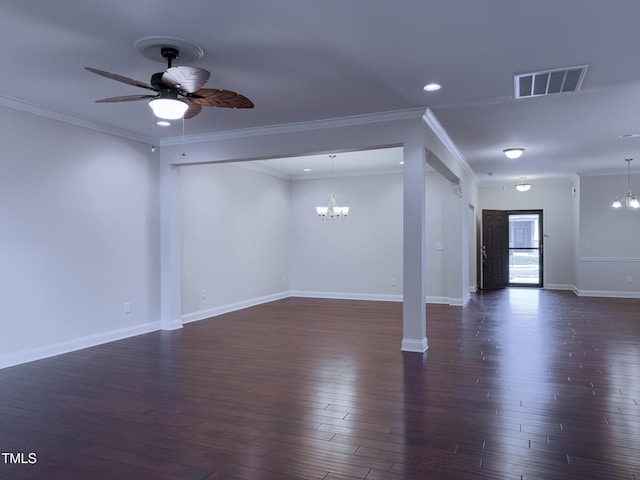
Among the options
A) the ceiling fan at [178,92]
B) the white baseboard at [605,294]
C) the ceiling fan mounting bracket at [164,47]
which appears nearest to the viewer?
the ceiling fan at [178,92]

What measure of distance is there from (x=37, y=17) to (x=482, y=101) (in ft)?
12.8

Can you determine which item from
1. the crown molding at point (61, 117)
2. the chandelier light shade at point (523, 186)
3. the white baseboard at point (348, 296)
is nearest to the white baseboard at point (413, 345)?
the white baseboard at point (348, 296)

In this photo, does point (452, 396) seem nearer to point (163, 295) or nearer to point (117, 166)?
point (163, 295)

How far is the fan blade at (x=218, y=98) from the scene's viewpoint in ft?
10.8

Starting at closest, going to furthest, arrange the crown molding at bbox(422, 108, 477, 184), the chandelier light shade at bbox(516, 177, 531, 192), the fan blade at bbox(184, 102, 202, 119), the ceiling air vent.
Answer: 1. the fan blade at bbox(184, 102, 202, 119)
2. the ceiling air vent
3. the crown molding at bbox(422, 108, 477, 184)
4. the chandelier light shade at bbox(516, 177, 531, 192)

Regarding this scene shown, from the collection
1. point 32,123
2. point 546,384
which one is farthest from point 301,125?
point 546,384

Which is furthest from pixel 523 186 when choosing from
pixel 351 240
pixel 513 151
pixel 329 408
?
pixel 329 408

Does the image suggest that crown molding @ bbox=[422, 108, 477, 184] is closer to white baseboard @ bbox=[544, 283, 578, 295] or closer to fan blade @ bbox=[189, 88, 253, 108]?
fan blade @ bbox=[189, 88, 253, 108]

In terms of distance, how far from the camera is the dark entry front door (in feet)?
38.0

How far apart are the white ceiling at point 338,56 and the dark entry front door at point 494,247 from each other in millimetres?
6088

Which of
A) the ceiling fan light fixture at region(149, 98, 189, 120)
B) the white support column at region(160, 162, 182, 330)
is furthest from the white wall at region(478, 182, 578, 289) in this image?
the ceiling fan light fixture at region(149, 98, 189, 120)

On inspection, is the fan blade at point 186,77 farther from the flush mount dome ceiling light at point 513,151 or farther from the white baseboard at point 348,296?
the white baseboard at point 348,296

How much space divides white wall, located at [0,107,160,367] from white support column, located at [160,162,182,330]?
0.32 ft

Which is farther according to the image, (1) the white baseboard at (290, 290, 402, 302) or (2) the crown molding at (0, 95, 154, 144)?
(1) the white baseboard at (290, 290, 402, 302)
